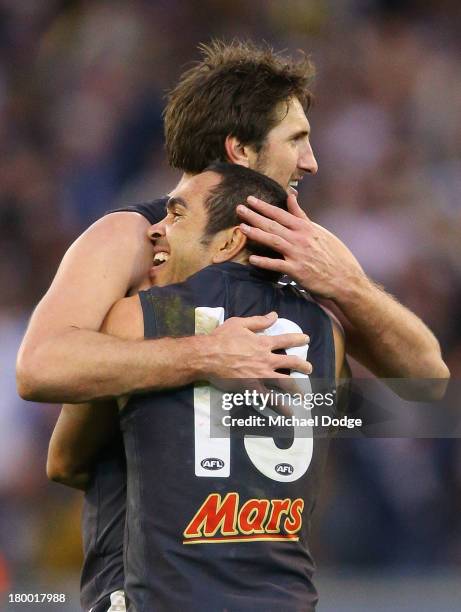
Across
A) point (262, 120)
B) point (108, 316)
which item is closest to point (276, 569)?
point (108, 316)

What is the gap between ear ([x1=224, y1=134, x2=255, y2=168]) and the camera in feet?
9.99

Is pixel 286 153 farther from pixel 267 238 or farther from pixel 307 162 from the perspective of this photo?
pixel 267 238

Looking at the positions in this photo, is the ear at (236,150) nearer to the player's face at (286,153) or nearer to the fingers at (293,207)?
the player's face at (286,153)

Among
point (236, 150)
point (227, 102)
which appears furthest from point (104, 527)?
Result: point (227, 102)

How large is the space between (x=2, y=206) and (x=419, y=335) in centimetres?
416

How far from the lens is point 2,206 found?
6.34m

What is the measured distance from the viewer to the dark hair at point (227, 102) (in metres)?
3.08

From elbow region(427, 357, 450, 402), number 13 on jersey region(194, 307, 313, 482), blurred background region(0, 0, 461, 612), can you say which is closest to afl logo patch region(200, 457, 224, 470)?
number 13 on jersey region(194, 307, 313, 482)

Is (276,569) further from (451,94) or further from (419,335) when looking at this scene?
(451,94)

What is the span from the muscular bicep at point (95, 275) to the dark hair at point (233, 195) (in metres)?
0.32

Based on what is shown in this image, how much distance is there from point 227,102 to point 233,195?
885mm

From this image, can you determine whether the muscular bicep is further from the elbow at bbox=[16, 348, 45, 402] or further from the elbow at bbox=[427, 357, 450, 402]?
the elbow at bbox=[427, 357, 450, 402]

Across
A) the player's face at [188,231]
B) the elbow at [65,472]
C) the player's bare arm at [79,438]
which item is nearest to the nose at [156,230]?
the player's face at [188,231]

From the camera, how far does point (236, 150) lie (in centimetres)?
307
